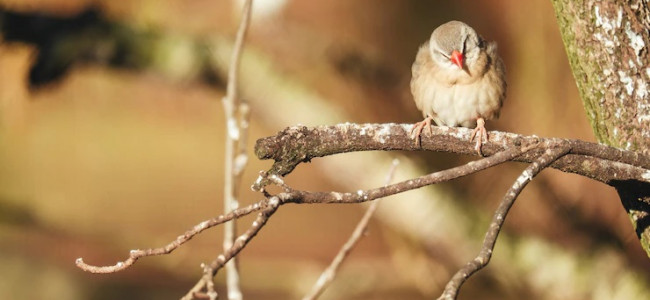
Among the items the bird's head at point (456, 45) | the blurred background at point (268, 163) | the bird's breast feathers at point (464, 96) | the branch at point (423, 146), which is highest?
the blurred background at point (268, 163)

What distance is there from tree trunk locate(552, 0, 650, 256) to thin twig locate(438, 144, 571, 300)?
1.03ft

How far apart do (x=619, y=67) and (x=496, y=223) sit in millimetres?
650

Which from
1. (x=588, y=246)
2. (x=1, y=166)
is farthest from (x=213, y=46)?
(x=1, y=166)

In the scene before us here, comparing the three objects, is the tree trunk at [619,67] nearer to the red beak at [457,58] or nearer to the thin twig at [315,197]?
the thin twig at [315,197]

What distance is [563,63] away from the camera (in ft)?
12.9

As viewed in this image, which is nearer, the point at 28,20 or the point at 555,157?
the point at 555,157

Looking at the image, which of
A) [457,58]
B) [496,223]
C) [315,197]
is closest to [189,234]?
[315,197]

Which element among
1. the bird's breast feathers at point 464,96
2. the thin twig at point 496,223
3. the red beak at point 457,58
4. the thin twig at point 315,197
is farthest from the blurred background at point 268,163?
the thin twig at point 315,197

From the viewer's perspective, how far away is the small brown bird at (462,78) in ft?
8.03

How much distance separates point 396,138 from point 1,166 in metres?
4.83

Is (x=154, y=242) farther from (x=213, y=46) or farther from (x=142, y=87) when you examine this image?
(x=213, y=46)

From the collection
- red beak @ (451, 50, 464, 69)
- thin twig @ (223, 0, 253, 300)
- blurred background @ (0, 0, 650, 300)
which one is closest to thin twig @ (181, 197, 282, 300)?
thin twig @ (223, 0, 253, 300)

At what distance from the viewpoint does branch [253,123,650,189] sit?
1511 mm

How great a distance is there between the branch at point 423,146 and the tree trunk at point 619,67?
0.36 ft
